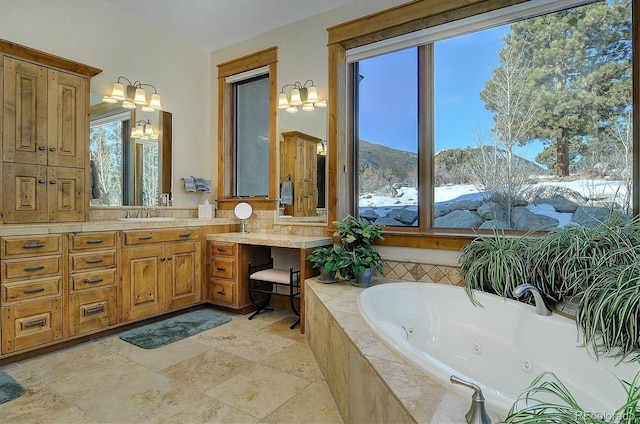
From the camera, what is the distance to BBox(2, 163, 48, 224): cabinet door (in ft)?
8.32

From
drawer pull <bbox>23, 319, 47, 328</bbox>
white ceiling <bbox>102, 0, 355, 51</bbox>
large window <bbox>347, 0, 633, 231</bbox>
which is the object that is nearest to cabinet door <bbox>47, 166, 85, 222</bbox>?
drawer pull <bbox>23, 319, 47, 328</bbox>

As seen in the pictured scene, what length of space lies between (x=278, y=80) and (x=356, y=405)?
320 centimetres

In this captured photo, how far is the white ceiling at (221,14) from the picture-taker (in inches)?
130

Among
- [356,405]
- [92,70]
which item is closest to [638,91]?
[356,405]

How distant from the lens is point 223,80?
4.22 meters

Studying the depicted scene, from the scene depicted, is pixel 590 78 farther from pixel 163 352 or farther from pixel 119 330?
pixel 119 330

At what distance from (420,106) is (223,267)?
2373mm

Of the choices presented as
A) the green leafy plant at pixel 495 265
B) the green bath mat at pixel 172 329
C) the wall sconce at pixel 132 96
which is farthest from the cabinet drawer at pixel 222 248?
the green leafy plant at pixel 495 265

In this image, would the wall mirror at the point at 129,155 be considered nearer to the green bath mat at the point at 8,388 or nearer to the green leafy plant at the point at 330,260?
the green bath mat at the point at 8,388

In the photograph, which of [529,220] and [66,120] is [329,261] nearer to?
[529,220]

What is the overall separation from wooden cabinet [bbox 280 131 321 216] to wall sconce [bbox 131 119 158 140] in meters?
1.37

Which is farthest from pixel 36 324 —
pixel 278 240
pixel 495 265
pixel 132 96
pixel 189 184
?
pixel 495 265

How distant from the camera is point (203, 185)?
4102mm

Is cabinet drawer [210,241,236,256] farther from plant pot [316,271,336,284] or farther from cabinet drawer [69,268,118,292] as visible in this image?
plant pot [316,271,336,284]
